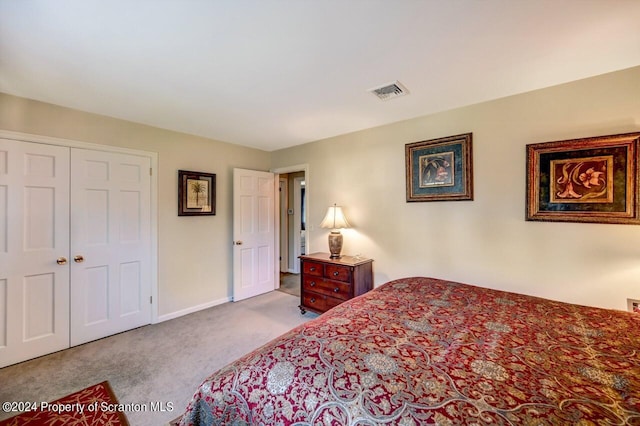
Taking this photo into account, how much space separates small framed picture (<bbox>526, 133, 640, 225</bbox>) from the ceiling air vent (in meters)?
1.22

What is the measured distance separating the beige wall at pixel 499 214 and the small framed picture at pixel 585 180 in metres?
0.08

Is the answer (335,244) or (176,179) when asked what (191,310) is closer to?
(176,179)

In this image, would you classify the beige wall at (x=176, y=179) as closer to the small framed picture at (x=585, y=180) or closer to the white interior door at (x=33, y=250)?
the white interior door at (x=33, y=250)

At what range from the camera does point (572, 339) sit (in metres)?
1.24

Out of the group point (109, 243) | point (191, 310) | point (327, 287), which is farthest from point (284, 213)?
point (109, 243)

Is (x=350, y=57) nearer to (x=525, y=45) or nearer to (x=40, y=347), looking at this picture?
(x=525, y=45)

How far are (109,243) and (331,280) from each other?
8.18ft

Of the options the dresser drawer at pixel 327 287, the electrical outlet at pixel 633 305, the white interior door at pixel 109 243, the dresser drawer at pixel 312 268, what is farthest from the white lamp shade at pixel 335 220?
the electrical outlet at pixel 633 305

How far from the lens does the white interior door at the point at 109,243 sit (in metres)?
2.70

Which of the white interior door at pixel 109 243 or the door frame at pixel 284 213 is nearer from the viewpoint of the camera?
the white interior door at pixel 109 243

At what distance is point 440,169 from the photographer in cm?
282

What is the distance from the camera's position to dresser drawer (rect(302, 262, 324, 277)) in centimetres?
324

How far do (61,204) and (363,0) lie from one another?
3.19 meters

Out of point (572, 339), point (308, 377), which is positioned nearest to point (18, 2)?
point (308, 377)
